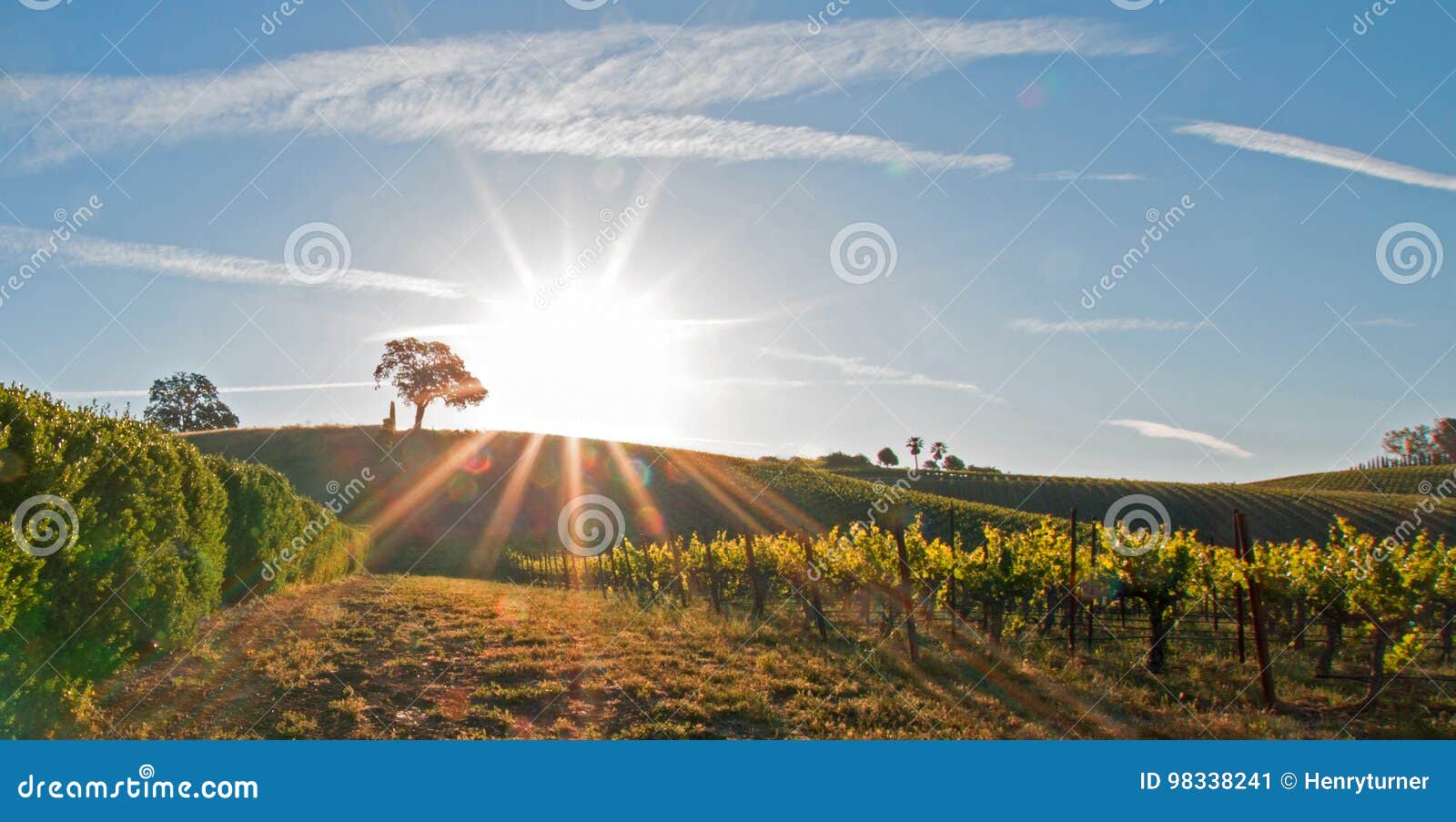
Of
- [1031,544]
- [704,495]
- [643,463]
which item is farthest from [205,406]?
[1031,544]

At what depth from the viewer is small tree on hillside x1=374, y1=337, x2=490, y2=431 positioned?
9044 cm

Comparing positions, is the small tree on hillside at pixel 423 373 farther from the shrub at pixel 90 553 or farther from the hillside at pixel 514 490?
the shrub at pixel 90 553

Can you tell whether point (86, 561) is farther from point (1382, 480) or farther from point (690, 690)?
point (1382, 480)

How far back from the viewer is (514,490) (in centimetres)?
7562

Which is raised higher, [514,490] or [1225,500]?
[1225,500]

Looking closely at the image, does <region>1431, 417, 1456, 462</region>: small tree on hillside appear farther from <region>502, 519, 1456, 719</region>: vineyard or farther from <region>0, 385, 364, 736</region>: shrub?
<region>0, 385, 364, 736</region>: shrub

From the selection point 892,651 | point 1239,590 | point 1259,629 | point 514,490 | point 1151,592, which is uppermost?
point 514,490

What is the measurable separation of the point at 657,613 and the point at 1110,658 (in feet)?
35.8

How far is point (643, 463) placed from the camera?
8750 centimetres

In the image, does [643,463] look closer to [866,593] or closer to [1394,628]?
[866,593]

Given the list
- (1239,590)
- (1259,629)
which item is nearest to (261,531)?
(1259,629)
